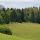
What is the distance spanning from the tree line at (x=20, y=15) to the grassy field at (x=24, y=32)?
3.4 inches

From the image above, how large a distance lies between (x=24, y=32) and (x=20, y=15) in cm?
29

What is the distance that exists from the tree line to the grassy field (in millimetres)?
87

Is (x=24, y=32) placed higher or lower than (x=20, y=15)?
lower

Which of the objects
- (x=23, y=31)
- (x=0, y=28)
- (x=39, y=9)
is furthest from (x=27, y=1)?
(x=0, y=28)

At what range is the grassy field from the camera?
5.88 feet

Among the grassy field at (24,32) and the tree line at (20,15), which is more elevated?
the tree line at (20,15)

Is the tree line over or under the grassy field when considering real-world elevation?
over

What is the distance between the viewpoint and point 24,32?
1.84 meters

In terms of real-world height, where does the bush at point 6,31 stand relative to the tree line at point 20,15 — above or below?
below

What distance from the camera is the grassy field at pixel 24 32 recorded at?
179cm

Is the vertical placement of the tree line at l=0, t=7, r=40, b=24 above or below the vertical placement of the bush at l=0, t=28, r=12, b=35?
above

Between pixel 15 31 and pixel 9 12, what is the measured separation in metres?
0.34

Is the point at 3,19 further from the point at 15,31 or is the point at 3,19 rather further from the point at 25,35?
the point at 25,35

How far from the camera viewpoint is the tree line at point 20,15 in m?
1.86
